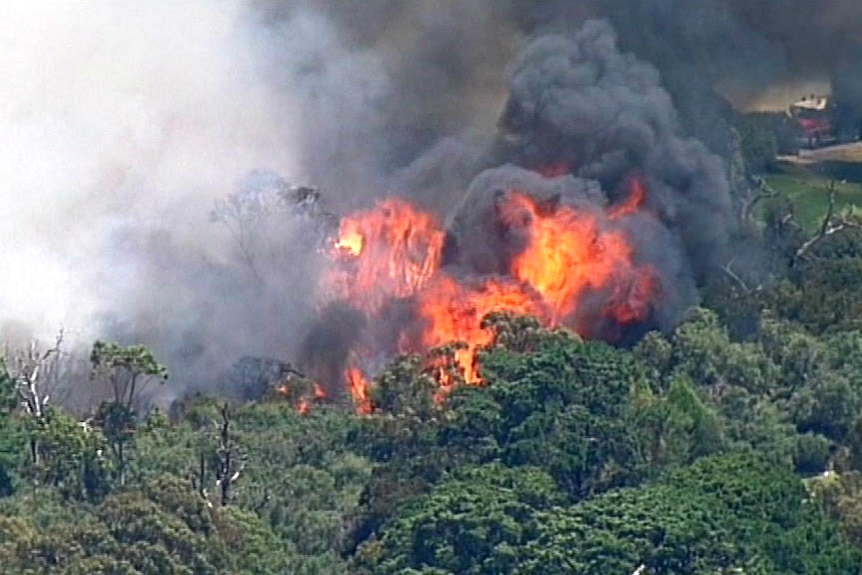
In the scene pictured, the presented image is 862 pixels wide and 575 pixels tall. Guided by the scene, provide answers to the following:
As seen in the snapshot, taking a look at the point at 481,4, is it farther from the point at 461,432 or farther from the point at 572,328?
the point at 461,432

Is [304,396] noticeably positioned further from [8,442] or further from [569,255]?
[8,442]

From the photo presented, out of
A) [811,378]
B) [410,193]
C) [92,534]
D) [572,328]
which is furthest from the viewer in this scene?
[410,193]

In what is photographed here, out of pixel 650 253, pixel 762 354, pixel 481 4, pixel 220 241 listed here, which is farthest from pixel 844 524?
pixel 481 4

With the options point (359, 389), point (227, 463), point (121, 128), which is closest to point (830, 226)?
point (359, 389)

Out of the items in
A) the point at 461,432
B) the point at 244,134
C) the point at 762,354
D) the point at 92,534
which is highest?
the point at 244,134

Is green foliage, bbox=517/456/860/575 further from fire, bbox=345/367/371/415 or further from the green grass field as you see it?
the green grass field

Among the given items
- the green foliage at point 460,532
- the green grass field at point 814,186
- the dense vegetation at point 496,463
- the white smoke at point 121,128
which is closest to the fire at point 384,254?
the white smoke at point 121,128
